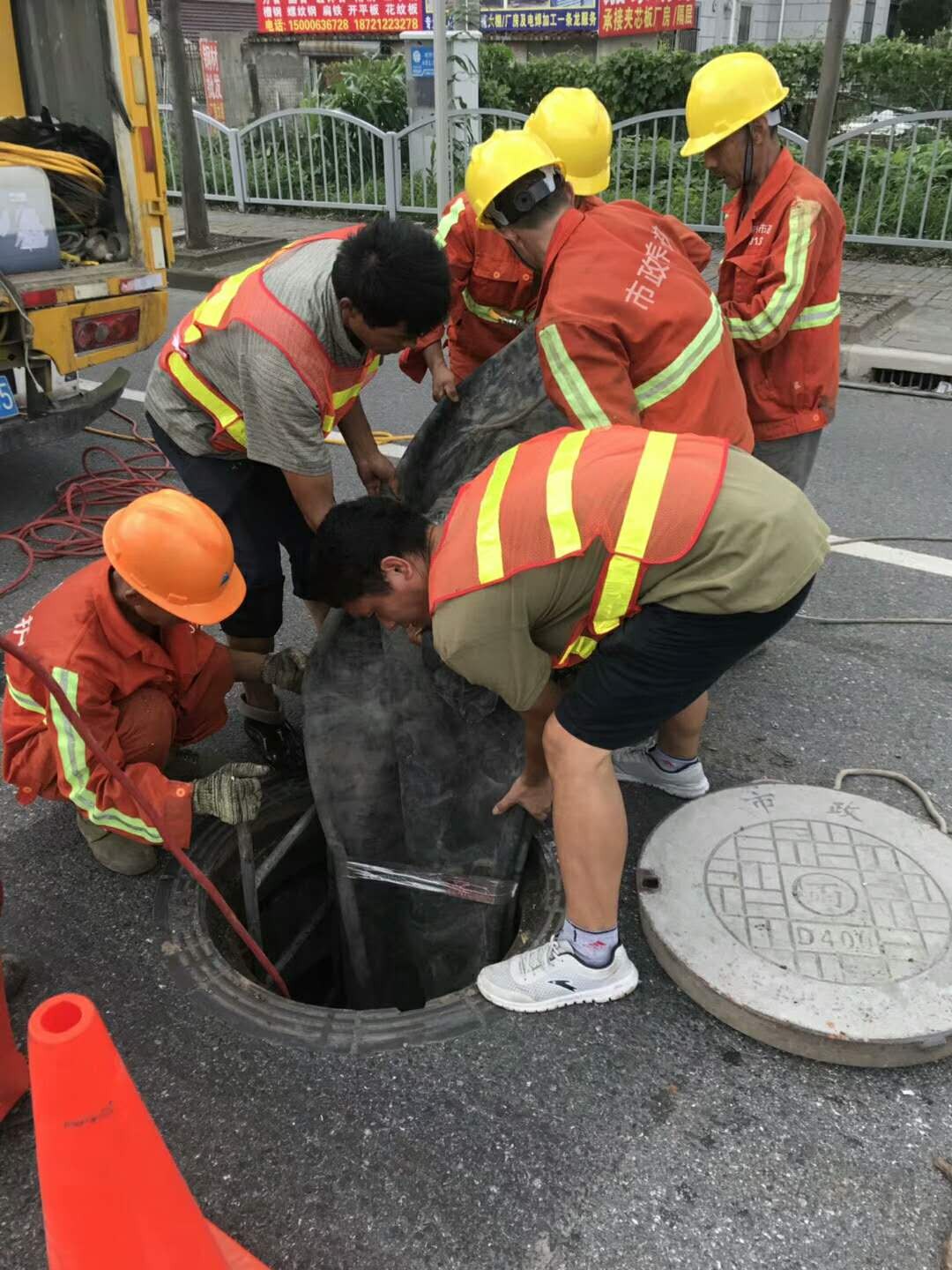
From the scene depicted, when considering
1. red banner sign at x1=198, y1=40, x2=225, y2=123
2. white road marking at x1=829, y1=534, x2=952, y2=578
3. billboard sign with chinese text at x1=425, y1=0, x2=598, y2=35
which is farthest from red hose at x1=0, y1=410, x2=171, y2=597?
billboard sign with chinese text at x1=425, y1=0, x2=598, y2=35

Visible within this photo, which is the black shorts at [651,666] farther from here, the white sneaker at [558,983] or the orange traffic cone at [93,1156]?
the orange traffic cone at [93,1156]

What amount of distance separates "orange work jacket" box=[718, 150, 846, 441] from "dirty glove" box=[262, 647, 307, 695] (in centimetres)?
160

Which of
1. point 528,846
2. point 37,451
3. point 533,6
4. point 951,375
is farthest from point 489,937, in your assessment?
point 533,6

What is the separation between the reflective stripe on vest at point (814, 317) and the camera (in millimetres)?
2979

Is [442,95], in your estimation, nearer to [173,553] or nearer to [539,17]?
[173,553]

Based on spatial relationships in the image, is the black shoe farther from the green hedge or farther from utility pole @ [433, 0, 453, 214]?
the green hedge

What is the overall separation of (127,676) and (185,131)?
8.37 m

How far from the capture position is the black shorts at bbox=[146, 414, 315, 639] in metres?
2.83

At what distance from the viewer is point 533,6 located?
19859 mm

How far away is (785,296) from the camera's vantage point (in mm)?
2861

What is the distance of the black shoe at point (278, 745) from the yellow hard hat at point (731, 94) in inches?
82.8

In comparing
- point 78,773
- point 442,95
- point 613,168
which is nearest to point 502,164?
point 78,773

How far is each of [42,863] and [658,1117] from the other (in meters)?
1.69

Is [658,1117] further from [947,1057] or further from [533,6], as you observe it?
[533,6]
